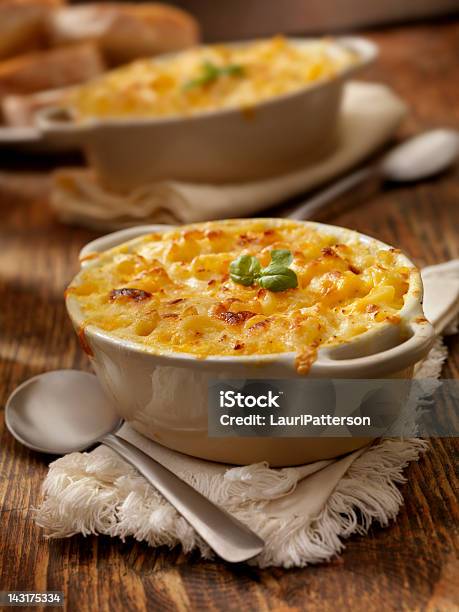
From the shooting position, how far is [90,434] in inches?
68.3

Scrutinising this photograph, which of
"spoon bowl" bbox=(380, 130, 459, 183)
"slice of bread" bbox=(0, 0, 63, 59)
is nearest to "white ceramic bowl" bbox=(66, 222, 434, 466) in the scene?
"spoon bowl" bbox=(380, 130, 459, 183)

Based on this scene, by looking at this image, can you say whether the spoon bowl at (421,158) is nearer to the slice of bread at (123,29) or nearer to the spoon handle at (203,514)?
the slice of bread at (123,29)

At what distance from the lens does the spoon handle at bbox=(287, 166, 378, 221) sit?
9.30 feet

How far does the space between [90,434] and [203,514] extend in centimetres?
36

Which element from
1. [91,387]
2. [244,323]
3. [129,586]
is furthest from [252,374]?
[91,387]

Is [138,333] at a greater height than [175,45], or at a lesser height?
greater

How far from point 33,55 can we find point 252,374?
2.76 m

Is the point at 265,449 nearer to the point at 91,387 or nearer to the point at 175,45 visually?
the point at 91,387

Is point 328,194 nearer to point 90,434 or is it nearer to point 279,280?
point 279,280

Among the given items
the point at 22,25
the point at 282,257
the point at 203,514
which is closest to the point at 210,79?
the point at 22,25

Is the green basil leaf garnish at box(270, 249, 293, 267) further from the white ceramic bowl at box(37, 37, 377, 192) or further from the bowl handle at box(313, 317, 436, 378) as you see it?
the white ceramic bowl at box(37, 37, 377, 192)

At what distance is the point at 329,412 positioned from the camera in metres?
1.52

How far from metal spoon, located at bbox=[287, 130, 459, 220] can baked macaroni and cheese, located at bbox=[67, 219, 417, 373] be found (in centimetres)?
109

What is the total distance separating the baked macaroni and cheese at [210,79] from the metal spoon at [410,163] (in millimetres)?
336
